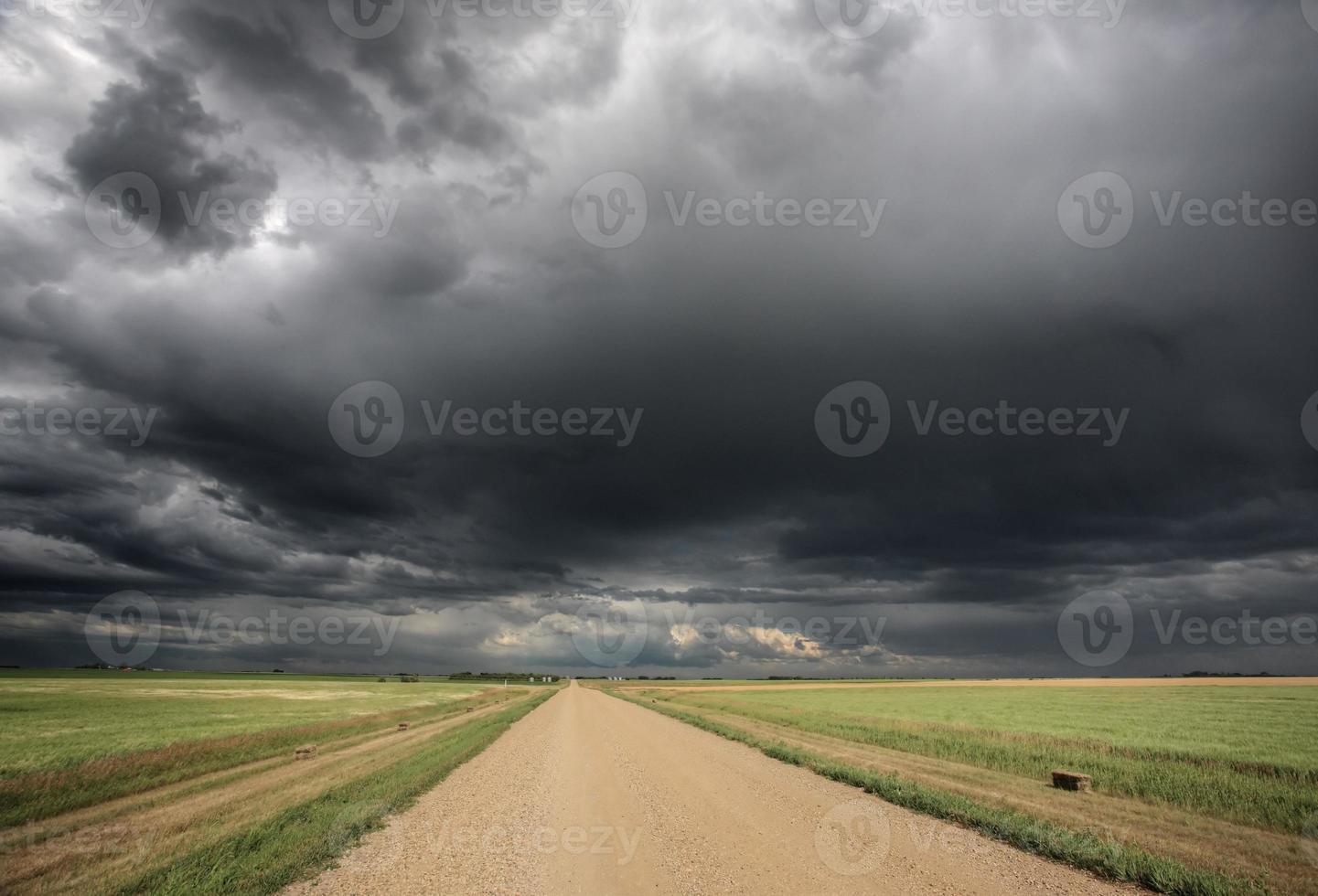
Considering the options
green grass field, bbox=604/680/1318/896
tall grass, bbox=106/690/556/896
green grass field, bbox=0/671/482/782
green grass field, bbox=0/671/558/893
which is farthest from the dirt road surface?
green grass field, bbox=0/671/482/782

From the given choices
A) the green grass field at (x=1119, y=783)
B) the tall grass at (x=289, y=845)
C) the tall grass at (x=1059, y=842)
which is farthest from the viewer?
the green grass field at (x=1119, y=783)

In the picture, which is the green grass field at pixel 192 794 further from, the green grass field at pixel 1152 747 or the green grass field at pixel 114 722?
the green grass field at pixel 1152 747

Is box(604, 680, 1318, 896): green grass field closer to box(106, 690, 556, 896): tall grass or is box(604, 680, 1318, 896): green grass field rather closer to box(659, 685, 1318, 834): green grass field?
box(659, 685, 1318, 834): green grass field

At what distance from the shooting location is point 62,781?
1816cm

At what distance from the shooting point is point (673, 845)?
36.6 feet

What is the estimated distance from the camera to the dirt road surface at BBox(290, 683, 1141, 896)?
30.2 feet

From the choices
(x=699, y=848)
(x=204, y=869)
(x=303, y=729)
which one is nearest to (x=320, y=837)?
(x=204, y=869)

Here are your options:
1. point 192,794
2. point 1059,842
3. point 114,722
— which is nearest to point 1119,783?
point 1059,842

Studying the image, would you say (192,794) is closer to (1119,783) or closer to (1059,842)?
(1059,842)

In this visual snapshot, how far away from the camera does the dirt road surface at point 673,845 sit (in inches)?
363

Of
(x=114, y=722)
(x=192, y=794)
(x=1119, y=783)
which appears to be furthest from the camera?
(x=114, y=722)

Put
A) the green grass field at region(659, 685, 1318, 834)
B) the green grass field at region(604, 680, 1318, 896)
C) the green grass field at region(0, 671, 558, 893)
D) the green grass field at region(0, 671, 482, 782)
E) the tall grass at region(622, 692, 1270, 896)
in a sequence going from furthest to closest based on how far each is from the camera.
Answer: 1. the green grass field at region(0, 671, 482, 782)
2. the green grass field at region(659, 685, 1318, 834)
3. the green grass field at region(604, 680, 1318, 896)
4. the green grass field at region(0, 671, 558, 893)
5. the tall grass at region(622, 692, 1270, 896)

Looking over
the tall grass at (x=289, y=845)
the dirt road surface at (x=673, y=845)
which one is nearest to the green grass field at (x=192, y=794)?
the tall grass at (x=289, y=845)

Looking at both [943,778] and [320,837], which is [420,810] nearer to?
[320,837]
